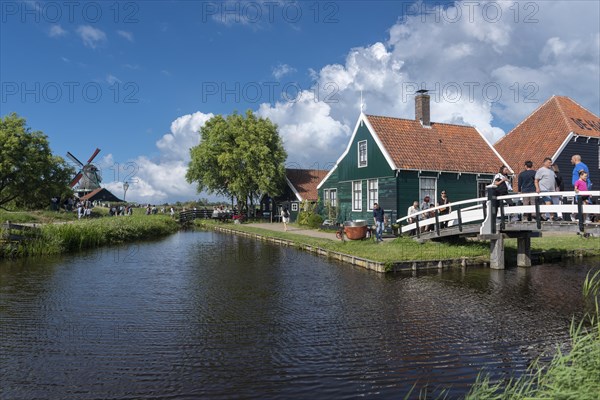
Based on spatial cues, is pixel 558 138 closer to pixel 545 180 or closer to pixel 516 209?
pixel 516 209

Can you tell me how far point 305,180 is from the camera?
Answer: 140 feet

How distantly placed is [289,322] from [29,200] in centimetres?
4195

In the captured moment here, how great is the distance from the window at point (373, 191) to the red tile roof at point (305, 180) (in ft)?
45.9

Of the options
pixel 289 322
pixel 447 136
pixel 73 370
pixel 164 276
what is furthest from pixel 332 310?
pixel 447 136

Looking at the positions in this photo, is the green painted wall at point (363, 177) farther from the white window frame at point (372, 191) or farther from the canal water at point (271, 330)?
the canal water at point (271, 330)

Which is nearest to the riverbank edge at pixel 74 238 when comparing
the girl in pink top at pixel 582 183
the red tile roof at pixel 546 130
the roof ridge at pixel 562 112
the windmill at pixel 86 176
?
the girl in pink top at pixel 582 183

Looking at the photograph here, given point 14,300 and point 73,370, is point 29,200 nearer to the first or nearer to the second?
point 14,300

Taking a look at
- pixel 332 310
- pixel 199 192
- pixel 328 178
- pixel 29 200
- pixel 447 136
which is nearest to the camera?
pixel 332 310

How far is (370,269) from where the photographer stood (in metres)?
14.5

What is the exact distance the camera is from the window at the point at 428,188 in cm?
2345

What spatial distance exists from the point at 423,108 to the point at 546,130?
9018 mm

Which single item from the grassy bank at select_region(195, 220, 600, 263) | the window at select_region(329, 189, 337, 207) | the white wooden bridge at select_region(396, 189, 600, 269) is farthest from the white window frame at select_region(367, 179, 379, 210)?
the white wooden bridge at select_region(396, 189, 600, 269)

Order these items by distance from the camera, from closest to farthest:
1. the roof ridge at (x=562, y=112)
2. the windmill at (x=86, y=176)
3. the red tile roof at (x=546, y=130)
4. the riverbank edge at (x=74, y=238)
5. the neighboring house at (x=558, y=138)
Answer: the riverbank edge at (x=74, y=238) < the neighboring house at (x=558, y=138) < the red tile roof at (x=546, y=130) < the roof ridge at (x=562, y=112) < the windmill at (x=86, y=176)

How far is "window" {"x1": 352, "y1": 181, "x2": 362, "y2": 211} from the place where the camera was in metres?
25.8
